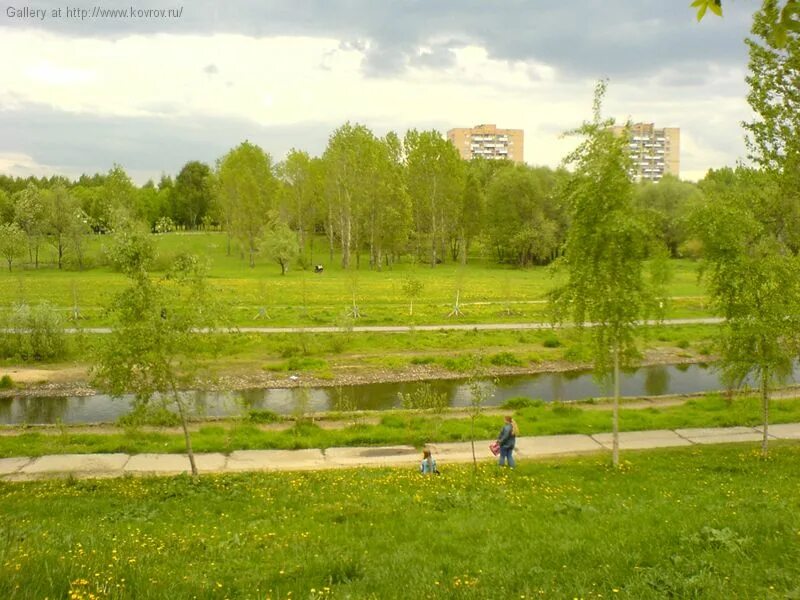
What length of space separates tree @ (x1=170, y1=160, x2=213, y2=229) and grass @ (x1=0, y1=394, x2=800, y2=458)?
352ft

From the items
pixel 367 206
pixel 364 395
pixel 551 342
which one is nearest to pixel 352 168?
pixel 367 206

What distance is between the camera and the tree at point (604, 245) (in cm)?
1725

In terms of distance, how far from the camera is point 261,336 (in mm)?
40188

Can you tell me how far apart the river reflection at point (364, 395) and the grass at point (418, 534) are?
10.2 meters

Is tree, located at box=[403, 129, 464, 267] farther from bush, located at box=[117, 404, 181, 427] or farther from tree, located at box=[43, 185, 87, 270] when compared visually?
bush, located at box=[117, 404, 181, 427]

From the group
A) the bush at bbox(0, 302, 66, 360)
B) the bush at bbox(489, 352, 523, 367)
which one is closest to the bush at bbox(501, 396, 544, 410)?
the bush at bbox(489, 352, 523, 367)

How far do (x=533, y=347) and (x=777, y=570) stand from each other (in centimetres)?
3310

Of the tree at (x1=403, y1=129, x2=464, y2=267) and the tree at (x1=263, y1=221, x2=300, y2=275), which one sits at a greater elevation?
the tree at (x1=403, y1=129, x2=464, y2=267)

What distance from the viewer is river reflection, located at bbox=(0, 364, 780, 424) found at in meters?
27.8

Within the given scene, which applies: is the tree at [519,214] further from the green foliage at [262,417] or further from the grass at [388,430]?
the green foliage at [262,417]

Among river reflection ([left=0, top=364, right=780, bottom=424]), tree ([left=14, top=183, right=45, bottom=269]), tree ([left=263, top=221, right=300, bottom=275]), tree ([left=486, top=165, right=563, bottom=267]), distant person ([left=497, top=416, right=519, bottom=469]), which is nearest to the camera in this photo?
distant person ([left=497, top=416, right=519, bottom=469])

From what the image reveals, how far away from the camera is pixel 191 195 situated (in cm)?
12488

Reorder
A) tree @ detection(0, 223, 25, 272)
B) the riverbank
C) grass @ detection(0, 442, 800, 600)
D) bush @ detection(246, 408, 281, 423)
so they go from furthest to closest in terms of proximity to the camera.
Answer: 1. tree @ detection(0, 223, 25, 272)
2. the riverbank
3. bush @ detection(246, 408, 281, 423)
4. grass @ detection(0, 442, 800, 600)

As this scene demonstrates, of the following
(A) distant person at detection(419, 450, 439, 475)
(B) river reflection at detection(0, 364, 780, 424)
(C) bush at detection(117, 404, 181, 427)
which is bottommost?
(B) river reflection at detection(0, 364, 780, 424)
